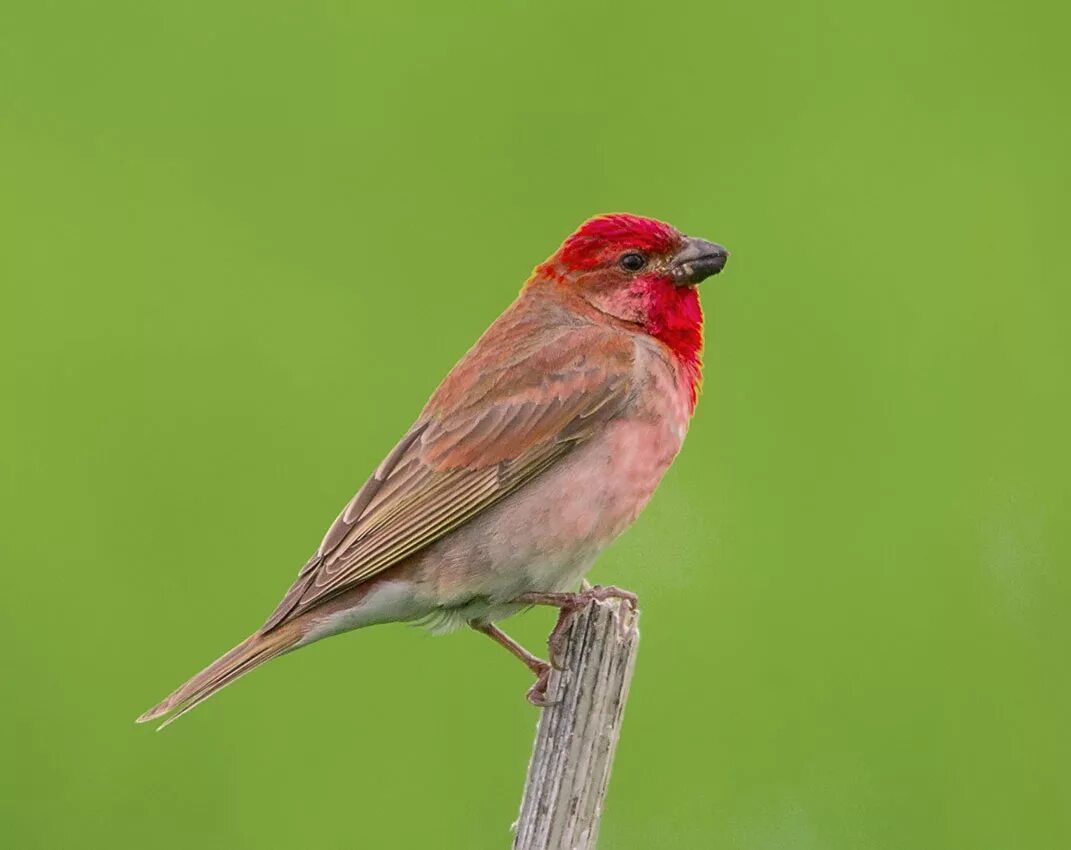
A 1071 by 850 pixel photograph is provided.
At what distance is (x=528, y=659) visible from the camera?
6.64m

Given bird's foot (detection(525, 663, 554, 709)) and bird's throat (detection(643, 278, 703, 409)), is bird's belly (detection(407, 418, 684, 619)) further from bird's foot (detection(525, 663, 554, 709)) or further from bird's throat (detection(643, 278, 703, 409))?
bird's throat (detection(643, 278, 703, 409))

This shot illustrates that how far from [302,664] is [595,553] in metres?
1.91

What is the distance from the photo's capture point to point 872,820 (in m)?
7.33

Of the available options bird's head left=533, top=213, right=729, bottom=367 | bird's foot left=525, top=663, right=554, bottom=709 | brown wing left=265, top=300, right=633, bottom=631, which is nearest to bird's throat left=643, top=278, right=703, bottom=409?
bird's head left=533, top=213, right=729, bottom=367

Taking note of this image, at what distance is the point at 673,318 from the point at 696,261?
8.0 inches

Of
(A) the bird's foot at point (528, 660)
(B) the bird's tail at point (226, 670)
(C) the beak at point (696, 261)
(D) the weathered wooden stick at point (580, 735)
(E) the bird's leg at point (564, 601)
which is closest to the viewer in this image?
(D) the weathered wooden stick at point (580, 735)

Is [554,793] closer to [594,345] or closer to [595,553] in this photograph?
[595,553]

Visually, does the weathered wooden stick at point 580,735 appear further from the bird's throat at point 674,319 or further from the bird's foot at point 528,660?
the bird's throat at point 674,319

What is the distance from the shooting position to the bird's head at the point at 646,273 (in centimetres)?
712

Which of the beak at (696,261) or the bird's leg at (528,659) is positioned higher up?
the beak at (696,261)

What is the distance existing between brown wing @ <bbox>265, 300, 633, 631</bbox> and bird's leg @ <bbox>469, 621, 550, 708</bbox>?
17.5 inches

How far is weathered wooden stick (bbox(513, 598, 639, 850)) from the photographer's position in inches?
207

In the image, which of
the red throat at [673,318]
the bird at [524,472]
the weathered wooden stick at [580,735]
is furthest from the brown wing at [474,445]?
the weathered wooden stick at [580,735]

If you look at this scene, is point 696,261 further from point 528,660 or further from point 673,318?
point 528,660
